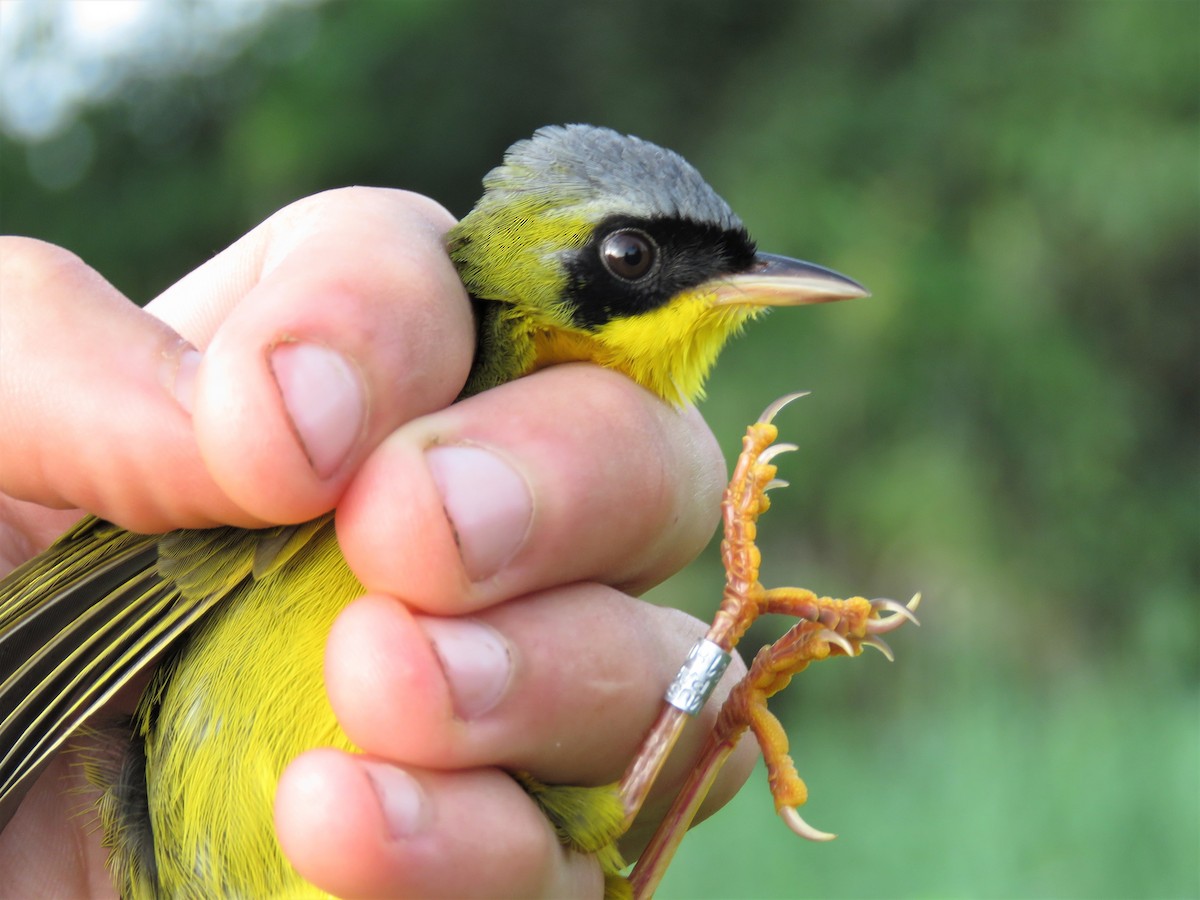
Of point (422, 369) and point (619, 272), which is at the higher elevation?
point (619, 272)

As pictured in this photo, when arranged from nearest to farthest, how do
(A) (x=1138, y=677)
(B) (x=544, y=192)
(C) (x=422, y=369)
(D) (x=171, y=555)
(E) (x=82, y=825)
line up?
(C) (x=422, y=369) < (D) (x=171, y=555) < (B) (x=544, y=192) < (E) (x=82, y=825) < (A) (x=1138, y=677)

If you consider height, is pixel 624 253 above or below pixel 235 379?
above

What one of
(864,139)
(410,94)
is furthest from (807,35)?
(410,94)

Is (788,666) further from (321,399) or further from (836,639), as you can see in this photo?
(321,399)

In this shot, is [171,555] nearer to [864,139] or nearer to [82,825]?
[82,825]

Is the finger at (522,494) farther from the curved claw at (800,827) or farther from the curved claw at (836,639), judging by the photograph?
the curved claw at (800,827)

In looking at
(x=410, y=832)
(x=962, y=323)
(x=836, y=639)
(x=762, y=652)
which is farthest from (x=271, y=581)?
(x=962, y=323)

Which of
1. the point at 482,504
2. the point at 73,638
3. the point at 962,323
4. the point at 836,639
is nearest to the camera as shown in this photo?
the point at 482,504

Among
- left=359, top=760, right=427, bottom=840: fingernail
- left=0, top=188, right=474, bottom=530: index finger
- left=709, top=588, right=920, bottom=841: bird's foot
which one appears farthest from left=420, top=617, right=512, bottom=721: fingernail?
left=709, top=588, right=920, bottom=841: bird's foot
